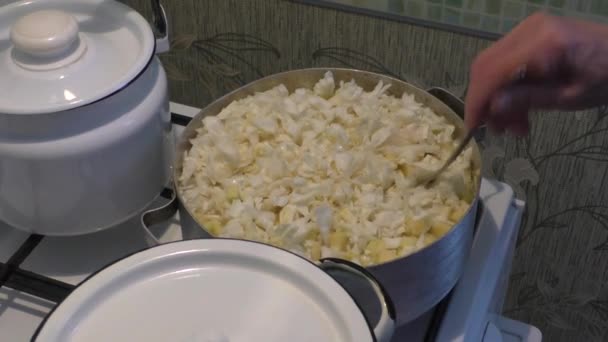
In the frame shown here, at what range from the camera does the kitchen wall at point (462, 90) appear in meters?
0.90

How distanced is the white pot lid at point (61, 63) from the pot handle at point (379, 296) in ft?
0.79

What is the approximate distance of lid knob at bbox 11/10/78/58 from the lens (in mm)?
635

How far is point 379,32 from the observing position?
2.96 ft

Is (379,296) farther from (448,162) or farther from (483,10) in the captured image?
(483,10)

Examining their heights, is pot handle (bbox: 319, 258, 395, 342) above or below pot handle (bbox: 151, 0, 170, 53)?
below

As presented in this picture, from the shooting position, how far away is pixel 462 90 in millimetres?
910

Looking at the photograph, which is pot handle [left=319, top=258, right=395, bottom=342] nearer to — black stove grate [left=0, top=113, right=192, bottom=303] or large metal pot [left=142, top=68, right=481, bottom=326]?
large metal pot [left=142, top=68, right=481, bottom=326]

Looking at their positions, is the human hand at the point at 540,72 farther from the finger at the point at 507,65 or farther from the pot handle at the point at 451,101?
the pot handle at the point at 451,101

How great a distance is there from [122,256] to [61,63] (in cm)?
18

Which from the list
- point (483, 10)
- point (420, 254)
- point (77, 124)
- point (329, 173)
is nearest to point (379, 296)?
point (420, 254)

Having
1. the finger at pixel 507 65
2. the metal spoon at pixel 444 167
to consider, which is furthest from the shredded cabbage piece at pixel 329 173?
the finger at pixel 507 65

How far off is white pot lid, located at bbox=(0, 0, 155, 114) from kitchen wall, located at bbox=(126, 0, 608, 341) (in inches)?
10.9

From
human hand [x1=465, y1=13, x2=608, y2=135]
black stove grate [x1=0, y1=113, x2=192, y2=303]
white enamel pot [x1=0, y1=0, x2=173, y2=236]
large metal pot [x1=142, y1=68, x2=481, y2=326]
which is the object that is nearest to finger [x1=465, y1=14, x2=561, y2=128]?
human hand [x1=465, y1=13, x2=608, y2=135]

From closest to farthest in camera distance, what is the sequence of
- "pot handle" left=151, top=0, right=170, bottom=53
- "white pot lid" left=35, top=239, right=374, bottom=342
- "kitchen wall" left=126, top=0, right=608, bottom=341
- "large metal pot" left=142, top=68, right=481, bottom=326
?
"white pot lid" left=35, top=239, right=374, bottom=342
"large metal pot" left=142, top=68, right=481, bottom=326
"pot handle" left=151, top=0, right=170, bottom=53
"kitchen wall" left=126, top=0, right=608, bottom=341
